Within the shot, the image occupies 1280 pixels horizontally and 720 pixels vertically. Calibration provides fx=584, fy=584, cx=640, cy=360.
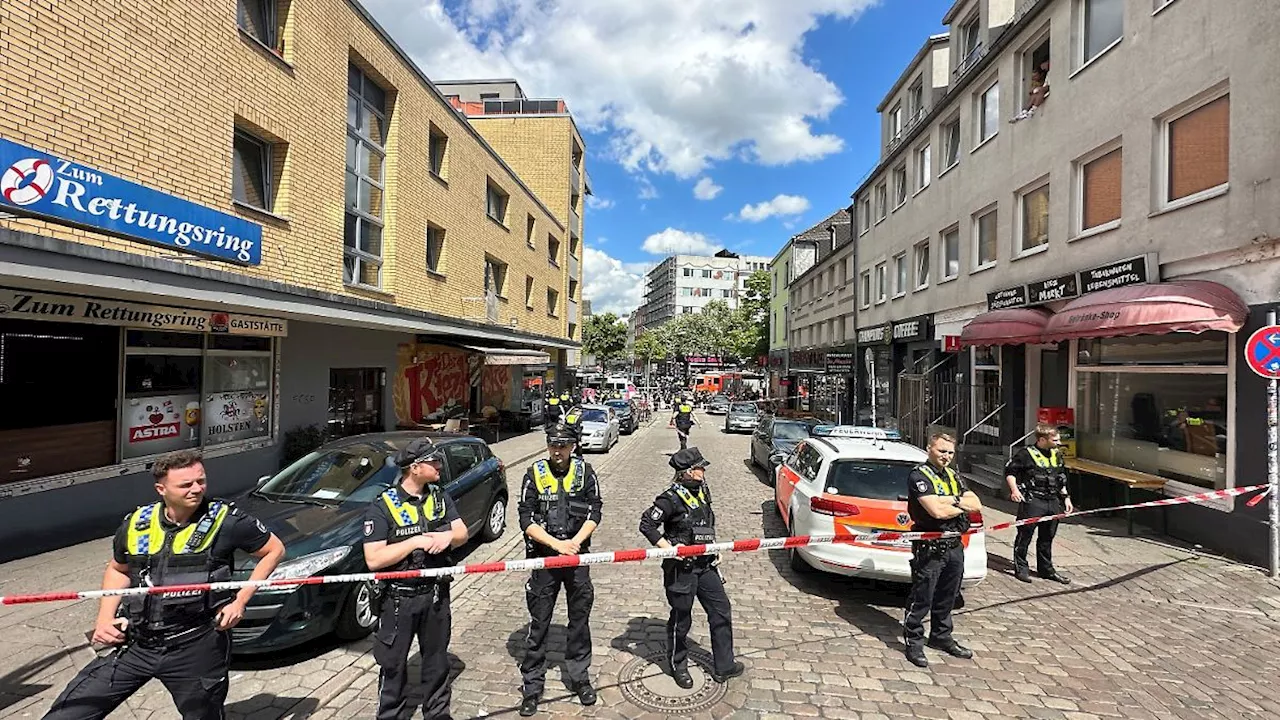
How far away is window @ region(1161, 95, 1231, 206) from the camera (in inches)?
312

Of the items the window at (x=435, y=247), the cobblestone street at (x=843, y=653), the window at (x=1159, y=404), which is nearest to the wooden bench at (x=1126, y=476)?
the window at (x=1159, y=404)

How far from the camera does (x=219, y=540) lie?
2.91m

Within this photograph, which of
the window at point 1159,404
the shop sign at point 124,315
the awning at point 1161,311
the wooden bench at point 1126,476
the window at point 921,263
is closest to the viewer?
the shop sign at point 124,315

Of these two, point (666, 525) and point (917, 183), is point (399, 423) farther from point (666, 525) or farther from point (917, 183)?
point (917, 183)

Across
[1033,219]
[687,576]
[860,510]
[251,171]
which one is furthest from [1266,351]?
[251,171]

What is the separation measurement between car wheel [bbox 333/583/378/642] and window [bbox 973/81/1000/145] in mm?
15355

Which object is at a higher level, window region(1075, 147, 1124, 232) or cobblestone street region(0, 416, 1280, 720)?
window region(1075, 147, 1124, 232)

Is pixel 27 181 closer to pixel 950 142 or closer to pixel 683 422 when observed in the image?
pixel 683 422

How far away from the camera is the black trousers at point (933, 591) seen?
4.59 meters

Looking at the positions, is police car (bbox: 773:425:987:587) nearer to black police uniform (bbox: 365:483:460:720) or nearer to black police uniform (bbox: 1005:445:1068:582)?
black police uniform (bbox: 1005:445:1068:582)

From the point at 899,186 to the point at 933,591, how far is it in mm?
18934

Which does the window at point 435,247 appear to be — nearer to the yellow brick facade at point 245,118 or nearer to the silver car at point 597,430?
the yellow brick facade at point 245,118

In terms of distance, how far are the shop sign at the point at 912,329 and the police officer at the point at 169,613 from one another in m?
17.7

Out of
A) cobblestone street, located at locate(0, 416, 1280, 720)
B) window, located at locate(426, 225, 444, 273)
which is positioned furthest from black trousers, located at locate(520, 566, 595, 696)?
window, located at locate(426, 225, 444, 273)
